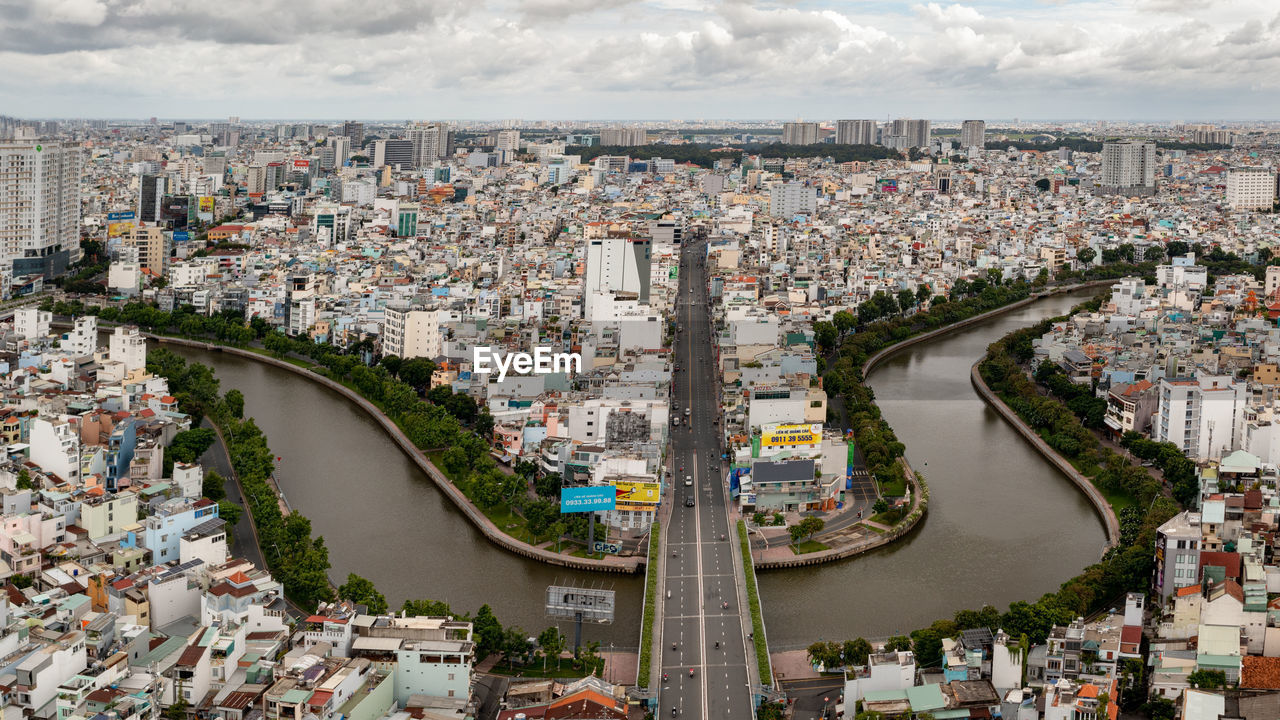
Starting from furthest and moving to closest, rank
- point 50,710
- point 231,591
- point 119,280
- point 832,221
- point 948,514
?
point 832,221 → point 119,280 → point 948,514 → point 231,591 → point 50,710

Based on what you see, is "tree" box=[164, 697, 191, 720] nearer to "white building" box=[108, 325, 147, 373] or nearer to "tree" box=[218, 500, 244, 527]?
"tree" box=[218, 500, 244, 527]

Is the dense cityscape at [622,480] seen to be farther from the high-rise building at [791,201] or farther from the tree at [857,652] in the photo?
the high-rise building at [791,201]

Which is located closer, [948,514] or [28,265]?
[948,514]

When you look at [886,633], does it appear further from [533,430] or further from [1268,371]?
[1268,371]

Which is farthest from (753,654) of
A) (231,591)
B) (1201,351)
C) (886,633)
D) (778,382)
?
(1201,351)

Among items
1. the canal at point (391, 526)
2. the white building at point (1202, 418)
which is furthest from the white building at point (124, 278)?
the white building at point (1202, 418)

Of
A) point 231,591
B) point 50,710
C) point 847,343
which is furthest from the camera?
point 847,343
